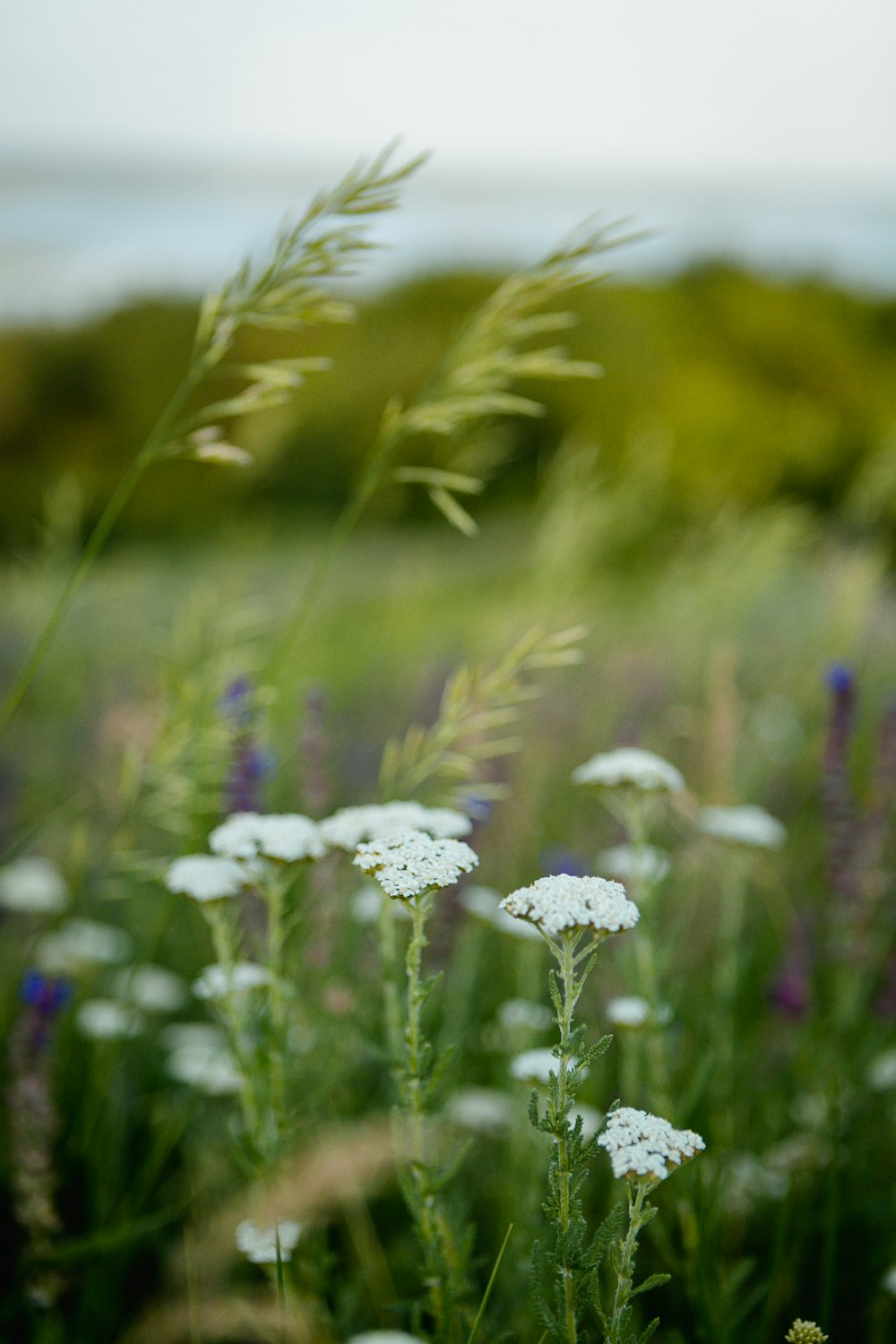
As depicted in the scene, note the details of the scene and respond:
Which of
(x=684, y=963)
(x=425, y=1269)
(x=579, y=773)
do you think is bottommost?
(x=684, y=963)

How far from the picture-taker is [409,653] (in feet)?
17.8

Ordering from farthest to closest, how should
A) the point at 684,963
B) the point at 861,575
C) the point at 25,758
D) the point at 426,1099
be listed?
1. the point at 25,758
2. the point at 861,575
3. the point at 684,963
4. the point at 426,1099

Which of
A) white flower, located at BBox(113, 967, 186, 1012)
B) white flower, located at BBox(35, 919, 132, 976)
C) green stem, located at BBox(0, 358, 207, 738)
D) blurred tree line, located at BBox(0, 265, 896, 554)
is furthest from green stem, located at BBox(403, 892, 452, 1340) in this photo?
blurred tree line, located at BBox(0, 265, 896, 554)

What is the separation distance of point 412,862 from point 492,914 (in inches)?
32.7

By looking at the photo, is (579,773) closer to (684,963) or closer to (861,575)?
(684,963)

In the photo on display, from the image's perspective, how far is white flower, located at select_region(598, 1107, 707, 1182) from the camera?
728 millimetres

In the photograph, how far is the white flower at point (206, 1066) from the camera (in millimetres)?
1625

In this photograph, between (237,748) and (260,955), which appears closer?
(260,955)

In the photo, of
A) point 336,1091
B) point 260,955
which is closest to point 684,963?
point 336,1091

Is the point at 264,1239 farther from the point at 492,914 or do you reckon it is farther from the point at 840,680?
the point at 840,680

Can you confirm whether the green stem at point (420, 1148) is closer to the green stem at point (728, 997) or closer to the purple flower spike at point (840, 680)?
the green stem at point (728, 997)

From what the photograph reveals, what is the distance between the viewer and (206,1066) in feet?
5.10

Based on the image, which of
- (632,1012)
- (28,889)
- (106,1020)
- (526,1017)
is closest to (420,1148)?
(632,1012)

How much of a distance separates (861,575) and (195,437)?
2409 mm
